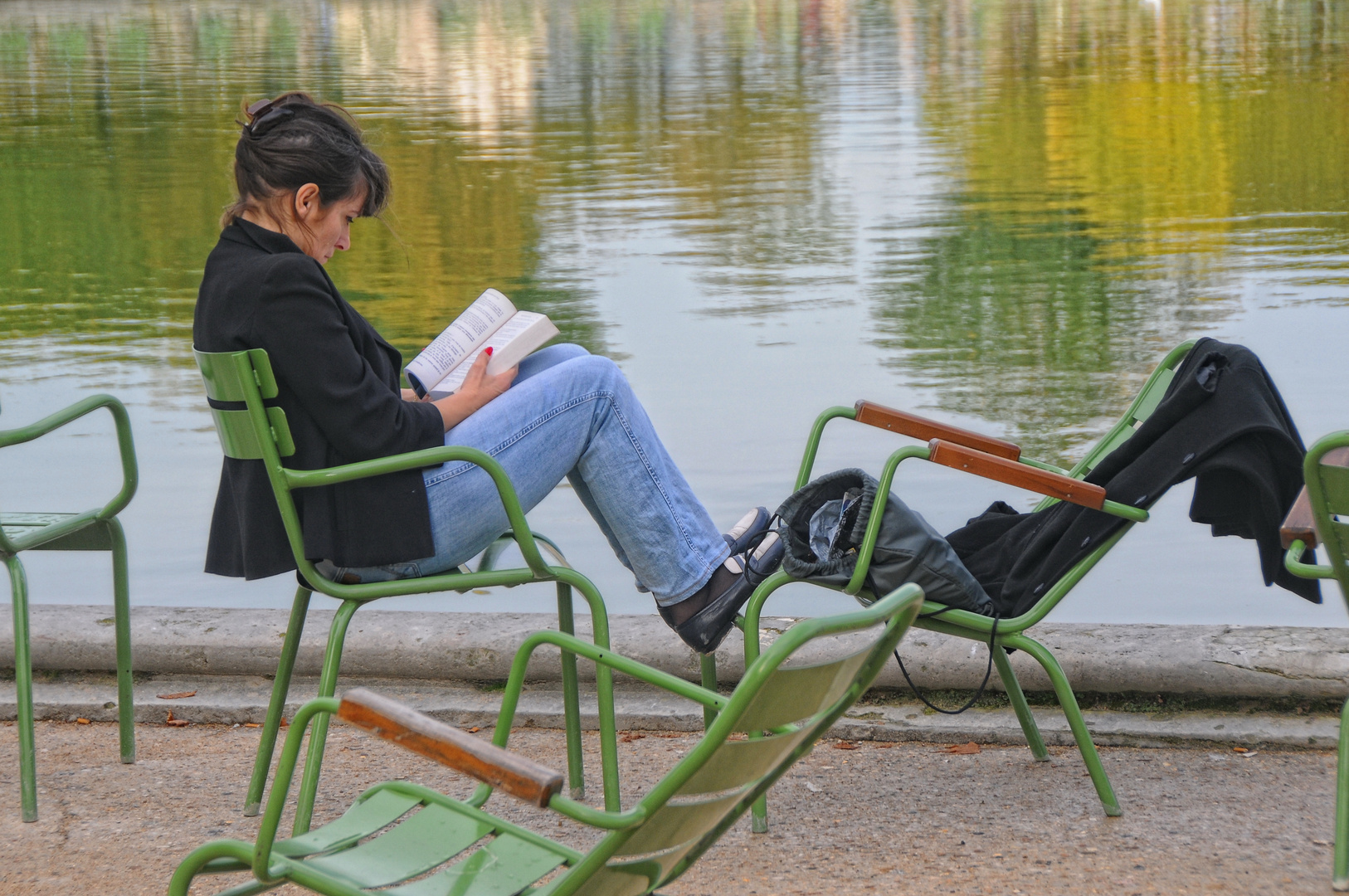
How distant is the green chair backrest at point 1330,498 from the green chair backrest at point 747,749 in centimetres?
102

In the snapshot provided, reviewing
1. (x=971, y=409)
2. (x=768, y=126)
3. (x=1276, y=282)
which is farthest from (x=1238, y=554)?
(x=768, y=126)

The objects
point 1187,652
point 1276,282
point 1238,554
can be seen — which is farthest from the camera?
point 1276,282

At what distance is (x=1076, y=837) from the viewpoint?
129 inches

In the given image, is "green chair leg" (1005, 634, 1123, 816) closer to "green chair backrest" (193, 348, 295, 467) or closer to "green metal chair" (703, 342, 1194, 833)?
"green metal chair" (703, 342, 1194, 833)

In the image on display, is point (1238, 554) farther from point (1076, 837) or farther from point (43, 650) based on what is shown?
point (43, 650)

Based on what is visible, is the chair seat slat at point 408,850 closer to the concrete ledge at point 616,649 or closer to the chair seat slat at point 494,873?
the chair seat slat at point 494,873

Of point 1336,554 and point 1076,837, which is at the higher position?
point 1336,554

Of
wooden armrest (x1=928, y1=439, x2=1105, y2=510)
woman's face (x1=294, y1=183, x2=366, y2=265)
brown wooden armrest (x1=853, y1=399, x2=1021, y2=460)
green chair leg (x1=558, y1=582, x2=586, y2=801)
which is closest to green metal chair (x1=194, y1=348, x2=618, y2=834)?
green chair leg (x1=558, y1=582, x2=586, y2=801)

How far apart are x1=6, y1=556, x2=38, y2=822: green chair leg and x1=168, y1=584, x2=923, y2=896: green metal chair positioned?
3.75ft

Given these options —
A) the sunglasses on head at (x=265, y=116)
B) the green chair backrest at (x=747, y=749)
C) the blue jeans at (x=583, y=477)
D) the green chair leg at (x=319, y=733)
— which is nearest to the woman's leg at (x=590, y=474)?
the blue jeans at (x=583, y=477)

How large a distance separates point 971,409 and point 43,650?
4.64 m

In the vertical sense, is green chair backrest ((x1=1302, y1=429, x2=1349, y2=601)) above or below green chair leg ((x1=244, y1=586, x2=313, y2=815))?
above

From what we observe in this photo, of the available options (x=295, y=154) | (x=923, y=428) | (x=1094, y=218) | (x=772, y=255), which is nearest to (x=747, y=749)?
(x=923, y=428)

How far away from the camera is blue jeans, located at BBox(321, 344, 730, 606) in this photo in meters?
3.35
